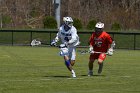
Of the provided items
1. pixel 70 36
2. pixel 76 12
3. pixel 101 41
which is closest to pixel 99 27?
pixel 101 41

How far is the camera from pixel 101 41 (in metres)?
20.1

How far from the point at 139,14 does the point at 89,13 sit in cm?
629

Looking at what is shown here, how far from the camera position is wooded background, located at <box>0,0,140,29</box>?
69.7 m

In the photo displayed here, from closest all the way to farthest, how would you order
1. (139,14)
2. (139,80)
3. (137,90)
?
(137,90)
(139,80)
(139,14)

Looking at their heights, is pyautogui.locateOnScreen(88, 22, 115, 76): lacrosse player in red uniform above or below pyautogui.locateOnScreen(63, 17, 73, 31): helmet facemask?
below

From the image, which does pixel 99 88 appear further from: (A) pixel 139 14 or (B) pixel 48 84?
(A) pixel 139 14

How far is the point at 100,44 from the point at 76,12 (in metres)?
51.3

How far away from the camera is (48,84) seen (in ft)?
54.5

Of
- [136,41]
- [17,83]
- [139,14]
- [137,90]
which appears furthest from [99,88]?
[139,14]

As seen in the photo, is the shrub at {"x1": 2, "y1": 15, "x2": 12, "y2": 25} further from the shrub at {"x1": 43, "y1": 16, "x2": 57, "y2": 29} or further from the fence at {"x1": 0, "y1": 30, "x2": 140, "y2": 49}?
the fence at {"x1": 0, "y1": 30, "x2": 140, "y2": 49}

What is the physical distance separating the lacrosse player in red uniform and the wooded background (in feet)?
156

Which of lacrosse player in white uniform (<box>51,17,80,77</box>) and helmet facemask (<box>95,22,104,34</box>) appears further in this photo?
A: helmet facemask (<box>95,22,104,34</box>)

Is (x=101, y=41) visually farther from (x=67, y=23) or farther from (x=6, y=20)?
(x=6, y=20)

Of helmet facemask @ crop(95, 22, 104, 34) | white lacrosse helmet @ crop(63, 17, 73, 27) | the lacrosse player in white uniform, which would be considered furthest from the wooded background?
white lacrosse helmet @ crop(63, 17, 73, 27)
